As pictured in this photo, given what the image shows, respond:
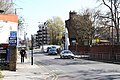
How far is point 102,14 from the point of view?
55.3m

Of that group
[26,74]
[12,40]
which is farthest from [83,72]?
[12,40]

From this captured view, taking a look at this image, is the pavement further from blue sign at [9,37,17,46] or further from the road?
blue sign at [9,37,17,46]

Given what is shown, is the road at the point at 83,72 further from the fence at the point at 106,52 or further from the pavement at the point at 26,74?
the fence at the point at 106,52

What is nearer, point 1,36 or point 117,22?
point 1,36

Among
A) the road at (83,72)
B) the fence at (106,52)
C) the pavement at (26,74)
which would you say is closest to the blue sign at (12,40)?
the pavement at (26,74)

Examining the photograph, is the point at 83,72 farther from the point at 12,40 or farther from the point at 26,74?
the point at 12,40

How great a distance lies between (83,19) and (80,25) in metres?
1.84

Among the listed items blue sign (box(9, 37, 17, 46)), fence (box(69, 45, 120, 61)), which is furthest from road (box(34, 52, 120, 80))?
fence (box(69, 45, 120, 61))

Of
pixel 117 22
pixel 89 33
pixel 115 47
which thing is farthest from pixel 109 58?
pixel 89 33

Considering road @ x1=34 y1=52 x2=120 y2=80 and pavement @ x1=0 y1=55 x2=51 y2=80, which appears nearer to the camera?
pavement @ x1=0 y1=55 x2=51 y2=80

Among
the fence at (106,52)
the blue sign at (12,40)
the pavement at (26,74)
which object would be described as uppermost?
the blue sign at (12,40)

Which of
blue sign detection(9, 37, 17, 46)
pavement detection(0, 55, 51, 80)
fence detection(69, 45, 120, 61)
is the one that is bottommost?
pavement detection(0, 55, 51, 80)

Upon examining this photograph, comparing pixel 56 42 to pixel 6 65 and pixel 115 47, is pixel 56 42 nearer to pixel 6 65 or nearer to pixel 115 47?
pixel 115 47

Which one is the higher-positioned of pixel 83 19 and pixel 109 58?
pixel 83 19
